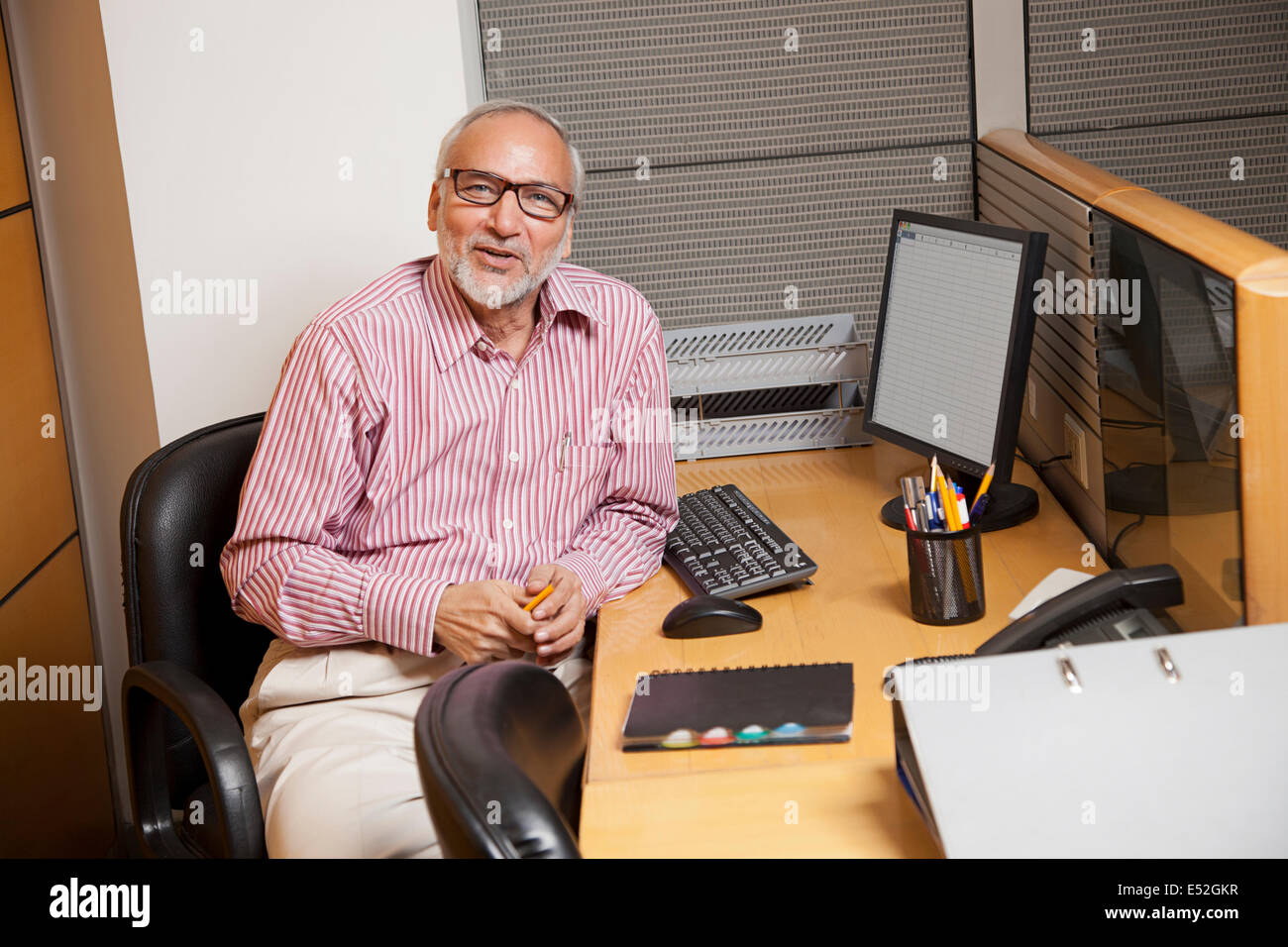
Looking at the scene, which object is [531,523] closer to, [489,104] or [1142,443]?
[489,104]

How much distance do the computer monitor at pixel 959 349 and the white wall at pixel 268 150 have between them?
0.75 meters

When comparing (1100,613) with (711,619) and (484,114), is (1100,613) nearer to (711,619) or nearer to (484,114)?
(711,619)

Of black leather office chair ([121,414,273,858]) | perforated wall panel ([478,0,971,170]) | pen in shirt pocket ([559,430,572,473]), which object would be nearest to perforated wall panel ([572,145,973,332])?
perforated wall panel ([478,0,971,170])

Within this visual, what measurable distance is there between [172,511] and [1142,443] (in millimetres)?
1167

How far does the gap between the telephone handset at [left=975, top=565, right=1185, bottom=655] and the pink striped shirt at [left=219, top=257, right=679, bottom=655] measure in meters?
0.63

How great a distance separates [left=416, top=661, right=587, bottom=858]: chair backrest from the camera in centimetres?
74

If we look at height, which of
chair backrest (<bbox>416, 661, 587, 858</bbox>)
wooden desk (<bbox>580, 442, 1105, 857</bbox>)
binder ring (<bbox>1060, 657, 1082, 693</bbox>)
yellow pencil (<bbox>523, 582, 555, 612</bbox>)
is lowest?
wooden desk (<bbox>580, 442, 1105, 857</bbox>)

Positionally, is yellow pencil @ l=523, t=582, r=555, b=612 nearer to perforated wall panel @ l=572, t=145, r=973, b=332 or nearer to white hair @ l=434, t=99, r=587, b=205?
white hair @ l=434, t=99, r=587, b=205

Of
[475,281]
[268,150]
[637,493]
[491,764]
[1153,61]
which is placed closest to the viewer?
[491,764]

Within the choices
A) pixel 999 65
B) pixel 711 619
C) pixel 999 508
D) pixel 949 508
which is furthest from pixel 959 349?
pixel 999 65

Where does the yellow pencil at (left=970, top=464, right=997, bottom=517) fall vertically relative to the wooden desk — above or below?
above

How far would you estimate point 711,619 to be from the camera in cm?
140

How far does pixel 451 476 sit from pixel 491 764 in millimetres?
895

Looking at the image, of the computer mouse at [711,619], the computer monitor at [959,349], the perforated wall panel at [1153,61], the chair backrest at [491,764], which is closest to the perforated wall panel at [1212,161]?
the perforated wall panel at [1153,61]
